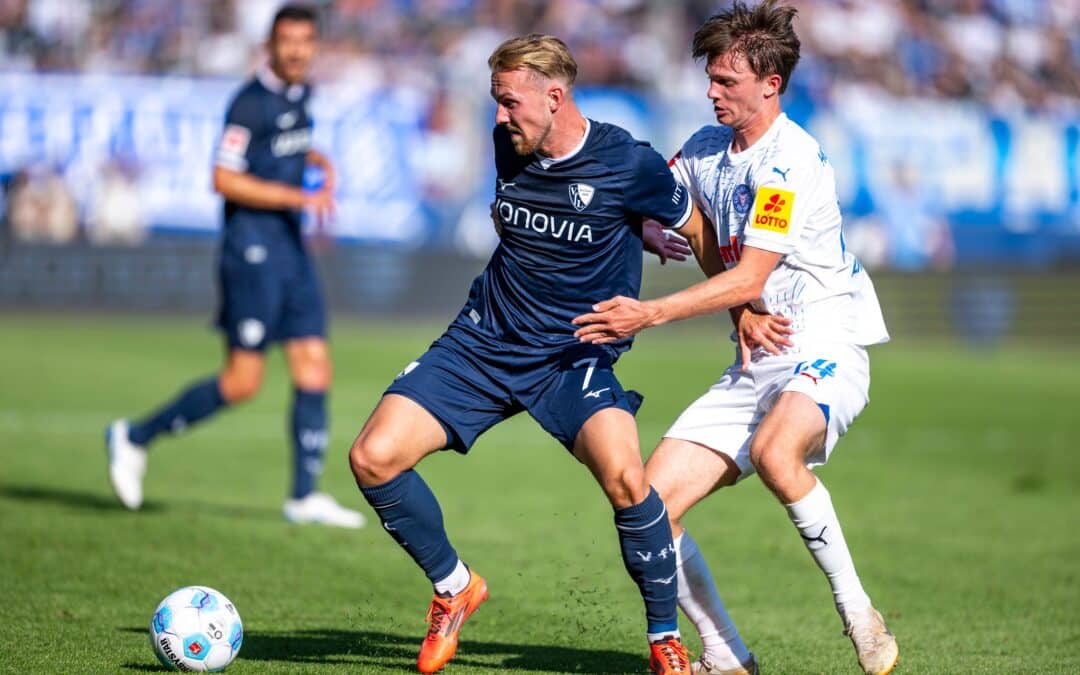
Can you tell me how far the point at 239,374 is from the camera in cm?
896

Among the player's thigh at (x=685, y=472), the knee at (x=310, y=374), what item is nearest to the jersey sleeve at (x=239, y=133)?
the knee at (x=310, y=374)

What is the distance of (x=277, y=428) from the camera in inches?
550

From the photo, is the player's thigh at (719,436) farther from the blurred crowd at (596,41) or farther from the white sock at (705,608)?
the blurred crowd at (596,41)

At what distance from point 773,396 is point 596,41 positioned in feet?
68.6

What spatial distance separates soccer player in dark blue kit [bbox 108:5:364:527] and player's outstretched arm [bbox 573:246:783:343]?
383 cm

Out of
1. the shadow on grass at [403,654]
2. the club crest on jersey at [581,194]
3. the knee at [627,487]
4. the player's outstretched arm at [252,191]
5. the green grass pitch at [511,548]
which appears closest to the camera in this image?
the knee at [627,487]

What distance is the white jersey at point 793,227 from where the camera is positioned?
18.0 feet

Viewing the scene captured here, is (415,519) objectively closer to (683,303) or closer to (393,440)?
(393,440)

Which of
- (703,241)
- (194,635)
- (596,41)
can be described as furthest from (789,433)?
(596,41)

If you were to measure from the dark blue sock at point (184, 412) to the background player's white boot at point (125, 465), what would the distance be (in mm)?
54

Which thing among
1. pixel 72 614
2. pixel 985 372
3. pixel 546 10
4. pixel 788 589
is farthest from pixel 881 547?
pixel 546 10

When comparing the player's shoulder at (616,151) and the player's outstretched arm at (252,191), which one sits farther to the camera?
the player's outstretched arm at (252,191)

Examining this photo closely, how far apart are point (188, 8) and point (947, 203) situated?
43.0 feet

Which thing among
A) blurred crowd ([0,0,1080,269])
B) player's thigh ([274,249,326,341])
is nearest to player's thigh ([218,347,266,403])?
player's thigh ([274,249,326,341])
